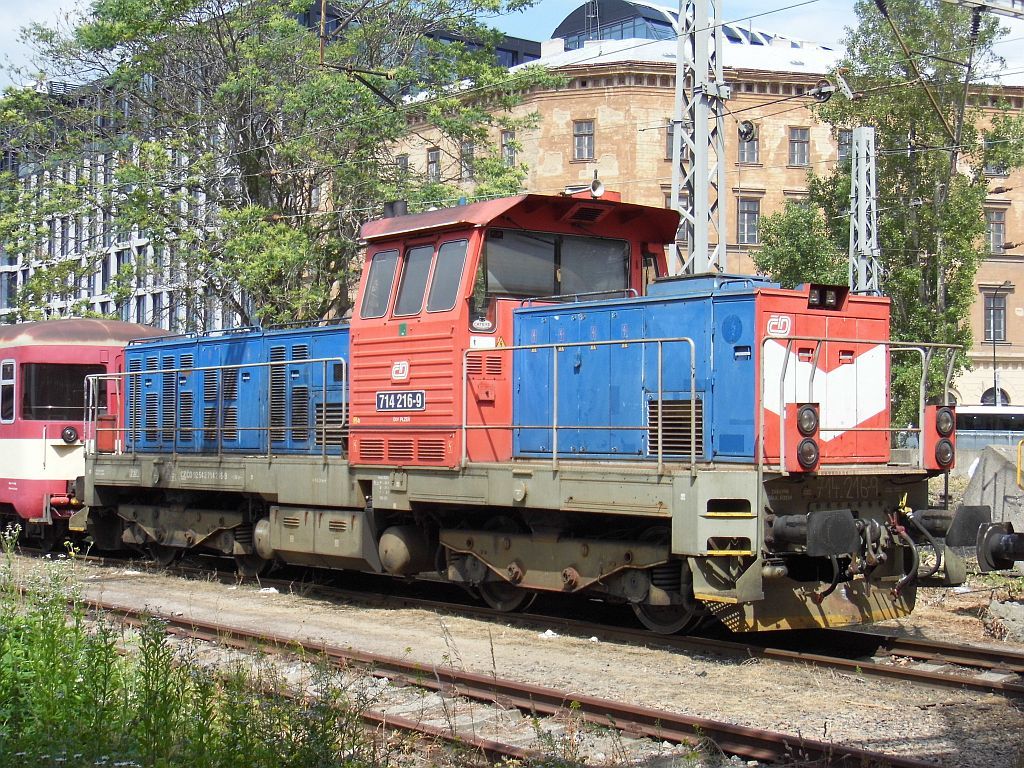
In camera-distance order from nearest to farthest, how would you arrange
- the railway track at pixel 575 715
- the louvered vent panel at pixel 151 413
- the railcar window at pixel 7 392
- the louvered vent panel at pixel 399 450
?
the railway track at pixel 575 715
the louvered vent panel at pixel 399 450
the louvered vent panel at pixel 151 413
the railcar window at pixel 7 392

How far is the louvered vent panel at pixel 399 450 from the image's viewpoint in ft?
35.8

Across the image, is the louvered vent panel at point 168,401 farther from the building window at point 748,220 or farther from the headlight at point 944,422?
the building window at point 748,220

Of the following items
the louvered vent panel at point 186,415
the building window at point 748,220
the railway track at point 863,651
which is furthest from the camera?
the building window at point 748,220

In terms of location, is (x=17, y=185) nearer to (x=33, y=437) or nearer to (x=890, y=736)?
(x=33, y=437)

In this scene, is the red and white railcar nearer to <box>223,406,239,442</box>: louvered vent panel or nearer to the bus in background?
<box>223,406,239,442</box>: louvered vent panel

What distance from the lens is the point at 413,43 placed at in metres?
24.4

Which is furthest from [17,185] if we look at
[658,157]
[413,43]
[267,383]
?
[658,157]

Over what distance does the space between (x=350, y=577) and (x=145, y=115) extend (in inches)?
585

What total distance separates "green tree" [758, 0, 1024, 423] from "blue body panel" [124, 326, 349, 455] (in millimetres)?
20079

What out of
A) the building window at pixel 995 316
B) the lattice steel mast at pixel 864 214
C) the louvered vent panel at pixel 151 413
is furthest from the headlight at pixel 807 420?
the building window at pixel 995 316

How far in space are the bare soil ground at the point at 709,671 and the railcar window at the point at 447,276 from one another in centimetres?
290

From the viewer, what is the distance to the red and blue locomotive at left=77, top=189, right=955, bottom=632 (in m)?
8.70

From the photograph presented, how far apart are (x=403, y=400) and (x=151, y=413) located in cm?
555

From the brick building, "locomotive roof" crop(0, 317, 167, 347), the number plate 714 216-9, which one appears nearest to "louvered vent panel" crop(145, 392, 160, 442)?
"locomotive roof" crop(0, 317, 167, 347)
